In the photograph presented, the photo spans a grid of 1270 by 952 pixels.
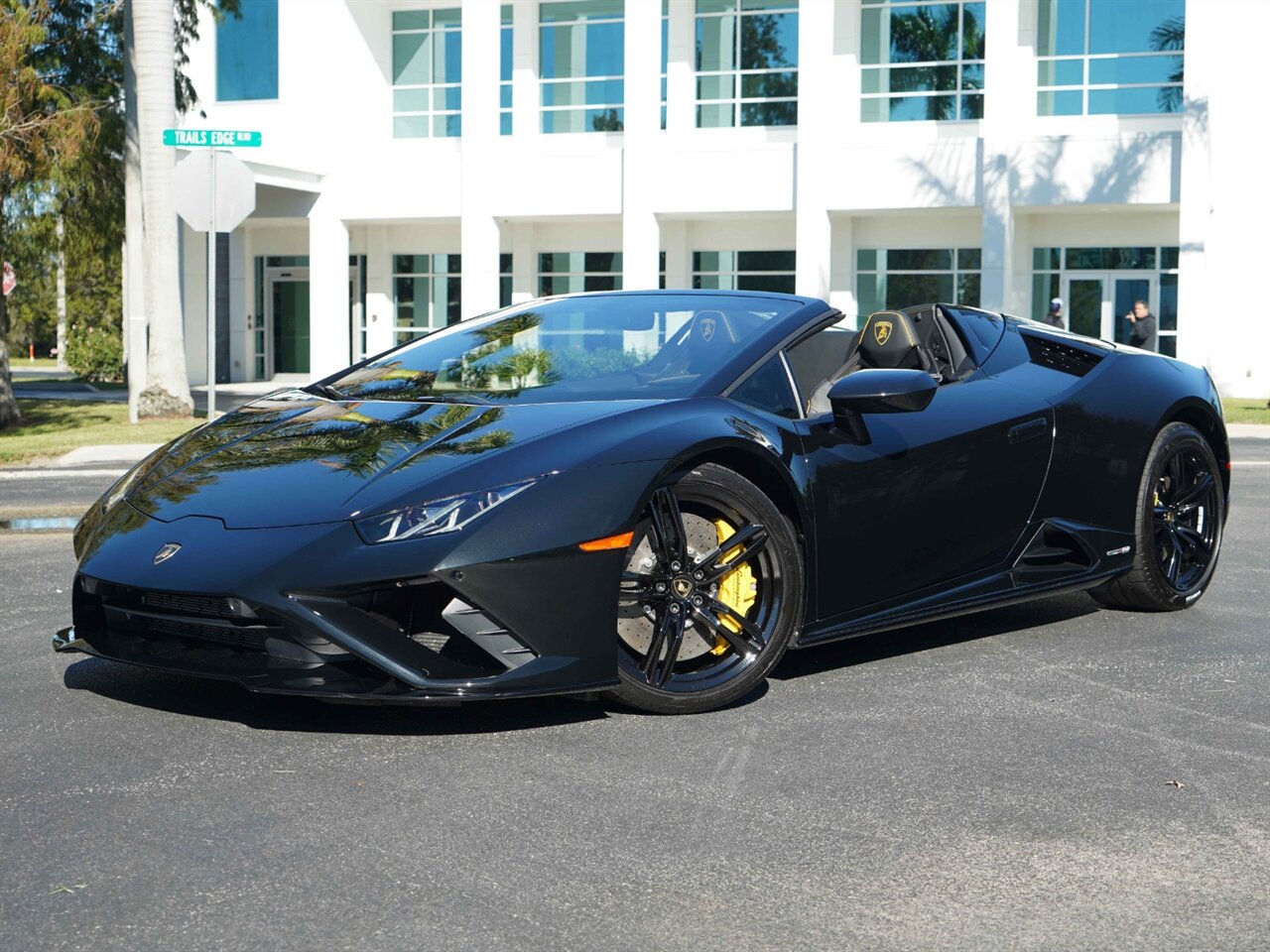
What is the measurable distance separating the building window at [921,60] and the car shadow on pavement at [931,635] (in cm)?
2704

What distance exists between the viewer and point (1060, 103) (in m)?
32.2

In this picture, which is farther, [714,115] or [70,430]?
[714,115]

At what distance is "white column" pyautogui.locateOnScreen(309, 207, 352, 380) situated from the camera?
3534 centimetres

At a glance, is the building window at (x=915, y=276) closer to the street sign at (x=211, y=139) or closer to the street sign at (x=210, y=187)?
the street sign at (x=210, y=187)

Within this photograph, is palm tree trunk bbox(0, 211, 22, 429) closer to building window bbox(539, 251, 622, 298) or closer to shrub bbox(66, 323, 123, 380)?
building window bbox(539, 251, 622, 298)

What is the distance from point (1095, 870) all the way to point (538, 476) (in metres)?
1.80

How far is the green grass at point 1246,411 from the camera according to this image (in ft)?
80.5

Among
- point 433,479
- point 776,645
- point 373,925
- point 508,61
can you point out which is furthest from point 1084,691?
point 508,61

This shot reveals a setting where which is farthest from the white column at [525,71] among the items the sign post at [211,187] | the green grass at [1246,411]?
the sign post at [211,187]

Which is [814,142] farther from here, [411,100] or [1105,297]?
[411,100]

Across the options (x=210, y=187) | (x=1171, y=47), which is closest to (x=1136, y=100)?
(x=1171, y=47)

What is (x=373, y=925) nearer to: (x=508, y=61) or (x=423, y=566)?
(x=423, y=566)

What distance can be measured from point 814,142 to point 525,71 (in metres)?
7.41

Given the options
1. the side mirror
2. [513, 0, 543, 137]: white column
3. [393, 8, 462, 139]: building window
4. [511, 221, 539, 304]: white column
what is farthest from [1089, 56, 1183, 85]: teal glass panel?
the side mirror
